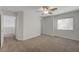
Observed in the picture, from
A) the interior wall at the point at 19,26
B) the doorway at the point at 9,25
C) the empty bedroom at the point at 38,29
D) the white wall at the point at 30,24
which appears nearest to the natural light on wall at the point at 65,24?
the empty bedroom at the point at 38,29

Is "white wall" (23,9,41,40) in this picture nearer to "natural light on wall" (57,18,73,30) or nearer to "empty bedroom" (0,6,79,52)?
"empty bedroom" (0,6,79,52)

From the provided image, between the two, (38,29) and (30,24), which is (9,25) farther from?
(38,29)

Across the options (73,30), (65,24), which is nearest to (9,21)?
(65,24)

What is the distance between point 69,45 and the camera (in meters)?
1.79

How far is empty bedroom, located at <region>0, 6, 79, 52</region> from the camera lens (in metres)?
1.77

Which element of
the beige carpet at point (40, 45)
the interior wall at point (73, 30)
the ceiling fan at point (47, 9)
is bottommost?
the beige carpet at point (40, 45)

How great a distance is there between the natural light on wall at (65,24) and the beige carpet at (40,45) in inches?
9.1

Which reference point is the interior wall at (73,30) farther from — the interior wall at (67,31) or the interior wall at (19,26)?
the interior wall at (19,26)

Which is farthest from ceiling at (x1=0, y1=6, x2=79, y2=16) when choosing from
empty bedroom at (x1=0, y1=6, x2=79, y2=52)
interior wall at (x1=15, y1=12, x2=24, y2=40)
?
interior wall at (x1=15, y1=12, x2=24, y2=40)

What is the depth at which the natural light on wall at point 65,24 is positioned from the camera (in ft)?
5.91

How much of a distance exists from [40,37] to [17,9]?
72cm
